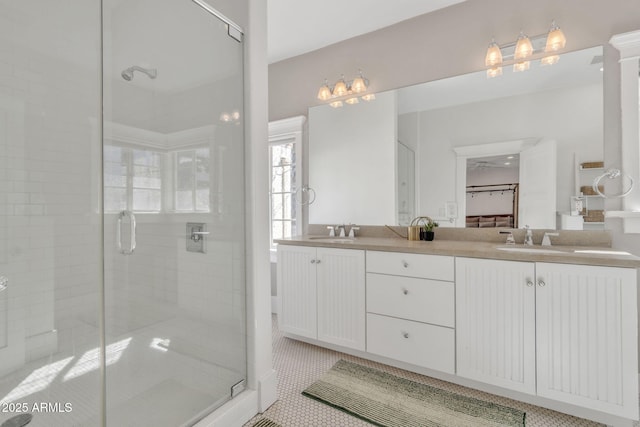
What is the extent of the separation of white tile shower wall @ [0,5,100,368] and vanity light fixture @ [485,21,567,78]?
2398 millimetres

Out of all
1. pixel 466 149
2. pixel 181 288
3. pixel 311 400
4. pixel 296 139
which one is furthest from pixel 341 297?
pixel 296 139

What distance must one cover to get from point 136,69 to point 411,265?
1813 millimetres

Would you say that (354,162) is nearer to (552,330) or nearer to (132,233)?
(552,330)

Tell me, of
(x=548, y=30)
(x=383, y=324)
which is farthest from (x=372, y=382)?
(x=548, y=30)

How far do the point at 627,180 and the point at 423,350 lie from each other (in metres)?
1.64

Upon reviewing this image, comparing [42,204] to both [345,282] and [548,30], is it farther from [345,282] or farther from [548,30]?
[548,30]

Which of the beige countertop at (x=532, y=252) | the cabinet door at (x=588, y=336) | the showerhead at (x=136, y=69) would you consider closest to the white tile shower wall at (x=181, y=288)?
the showerhead at (x=136, y=69)

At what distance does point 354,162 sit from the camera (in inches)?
112

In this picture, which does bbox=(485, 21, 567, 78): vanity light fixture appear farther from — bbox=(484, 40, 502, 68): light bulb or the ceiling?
the ceiling

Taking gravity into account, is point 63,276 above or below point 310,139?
below

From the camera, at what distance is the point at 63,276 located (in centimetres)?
112

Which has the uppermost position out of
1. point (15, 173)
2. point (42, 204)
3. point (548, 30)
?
point (548, 30)

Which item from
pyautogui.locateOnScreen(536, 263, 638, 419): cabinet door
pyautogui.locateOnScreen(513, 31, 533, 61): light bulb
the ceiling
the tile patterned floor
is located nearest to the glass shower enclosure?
the tile patterned floor

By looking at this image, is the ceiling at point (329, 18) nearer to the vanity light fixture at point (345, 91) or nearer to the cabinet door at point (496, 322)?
the vanity light fixture at point (345, 91)
